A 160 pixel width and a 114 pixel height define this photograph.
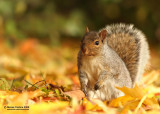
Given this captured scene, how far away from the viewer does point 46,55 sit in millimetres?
4254

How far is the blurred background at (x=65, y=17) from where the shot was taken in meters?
4.45

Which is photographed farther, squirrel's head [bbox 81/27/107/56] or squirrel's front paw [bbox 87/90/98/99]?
squirrel's front paw [bbox 87/90/98/99]

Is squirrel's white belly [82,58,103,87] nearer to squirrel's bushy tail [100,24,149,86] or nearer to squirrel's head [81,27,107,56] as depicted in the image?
squirrel's head [81,27,107,56]

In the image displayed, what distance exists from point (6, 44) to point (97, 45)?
114 inches

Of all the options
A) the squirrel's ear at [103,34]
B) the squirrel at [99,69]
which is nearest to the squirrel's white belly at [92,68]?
the squirrel at [99,69]

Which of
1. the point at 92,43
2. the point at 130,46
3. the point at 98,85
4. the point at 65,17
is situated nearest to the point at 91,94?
the point at 98,85

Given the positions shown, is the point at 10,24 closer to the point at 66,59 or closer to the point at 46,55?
the point at 46,55

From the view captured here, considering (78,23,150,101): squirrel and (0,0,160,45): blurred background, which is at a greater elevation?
(0,0,160,45): blurred background

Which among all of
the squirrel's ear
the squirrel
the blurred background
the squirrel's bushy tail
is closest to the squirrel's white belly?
the squirrel

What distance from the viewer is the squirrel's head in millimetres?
1728

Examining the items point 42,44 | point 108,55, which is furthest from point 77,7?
point 108,55

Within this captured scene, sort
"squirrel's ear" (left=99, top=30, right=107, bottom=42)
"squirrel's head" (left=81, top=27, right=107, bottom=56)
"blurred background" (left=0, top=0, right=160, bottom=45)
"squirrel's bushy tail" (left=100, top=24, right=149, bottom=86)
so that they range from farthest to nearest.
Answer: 1. "blurred background" (left=0, top=0, right=160, bottom=45)
2. "squirrel's bushy tail" (left=100, top=24, right=149, bottom=86)
3. "squirrel's ear" (left=99, top=30, right=107, bottom=42)
4. "squirrel's head" (left=81, top=27, right=107, bottom=56)


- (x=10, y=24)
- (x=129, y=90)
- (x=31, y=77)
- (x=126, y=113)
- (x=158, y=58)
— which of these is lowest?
(x=126, y=113)

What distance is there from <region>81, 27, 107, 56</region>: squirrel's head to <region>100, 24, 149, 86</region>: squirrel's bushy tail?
43 cm
